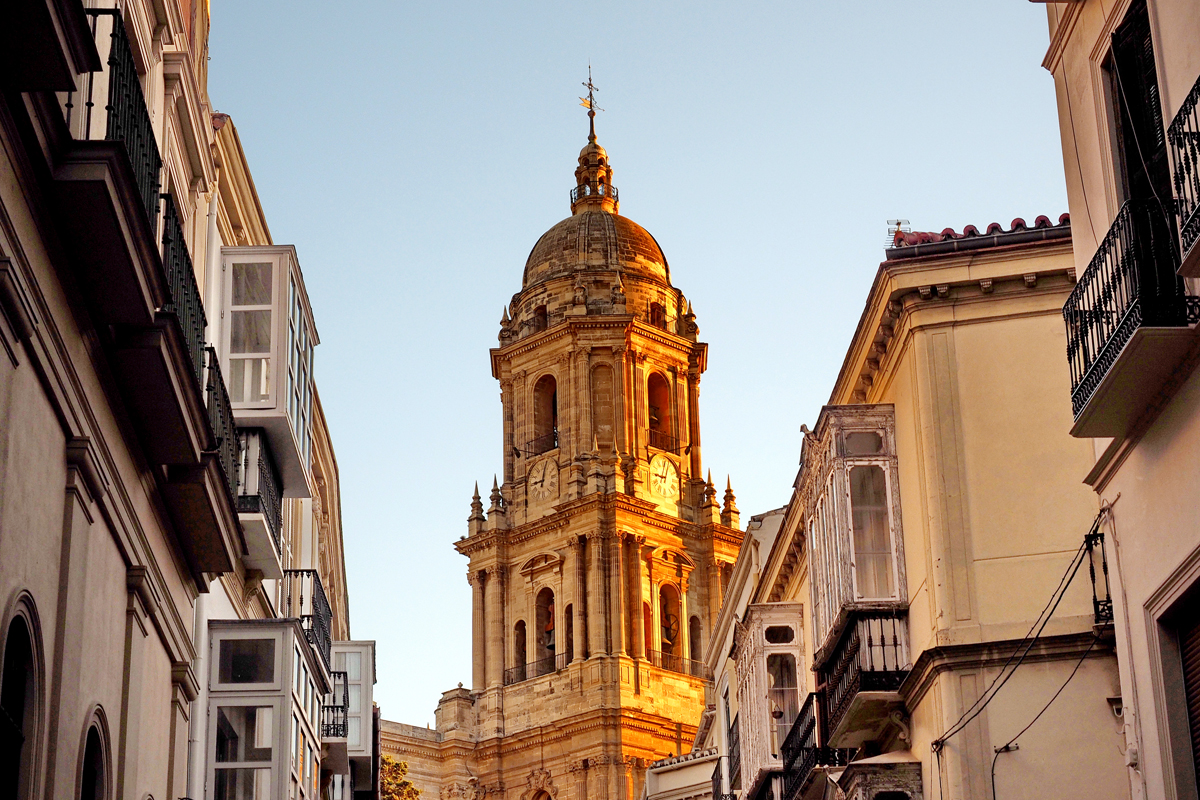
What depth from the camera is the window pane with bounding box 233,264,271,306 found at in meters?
19.4

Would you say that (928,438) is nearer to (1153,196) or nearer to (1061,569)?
(1061,569)

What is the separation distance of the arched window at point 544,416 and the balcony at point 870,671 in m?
45.3

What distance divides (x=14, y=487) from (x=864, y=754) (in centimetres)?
1311

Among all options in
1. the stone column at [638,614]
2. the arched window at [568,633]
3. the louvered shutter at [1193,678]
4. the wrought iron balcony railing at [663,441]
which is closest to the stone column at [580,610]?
the arched window at [568,633]

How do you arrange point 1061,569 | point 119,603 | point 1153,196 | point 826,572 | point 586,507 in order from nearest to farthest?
point 1153,196 < point 119,603 < point 1061,569 < point 826,572 < point 586,507

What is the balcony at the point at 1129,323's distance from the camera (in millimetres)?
11203

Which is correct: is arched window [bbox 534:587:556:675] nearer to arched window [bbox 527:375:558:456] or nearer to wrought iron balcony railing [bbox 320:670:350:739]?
arched window [bbox 527:375:558:456]

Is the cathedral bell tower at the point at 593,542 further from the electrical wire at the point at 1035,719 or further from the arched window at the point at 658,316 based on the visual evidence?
the electrical wire at the point at 1035,719

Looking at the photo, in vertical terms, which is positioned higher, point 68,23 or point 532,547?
point 532,547

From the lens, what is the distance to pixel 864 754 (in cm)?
2114

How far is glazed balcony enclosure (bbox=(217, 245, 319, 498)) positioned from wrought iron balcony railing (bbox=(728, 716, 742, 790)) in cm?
1127

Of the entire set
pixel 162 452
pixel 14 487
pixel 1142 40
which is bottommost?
pixel 14 487

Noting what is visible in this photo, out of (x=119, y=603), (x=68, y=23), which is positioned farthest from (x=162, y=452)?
(x=68, y=23)


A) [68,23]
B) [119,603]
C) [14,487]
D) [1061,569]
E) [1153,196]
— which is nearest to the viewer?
[68,23]
